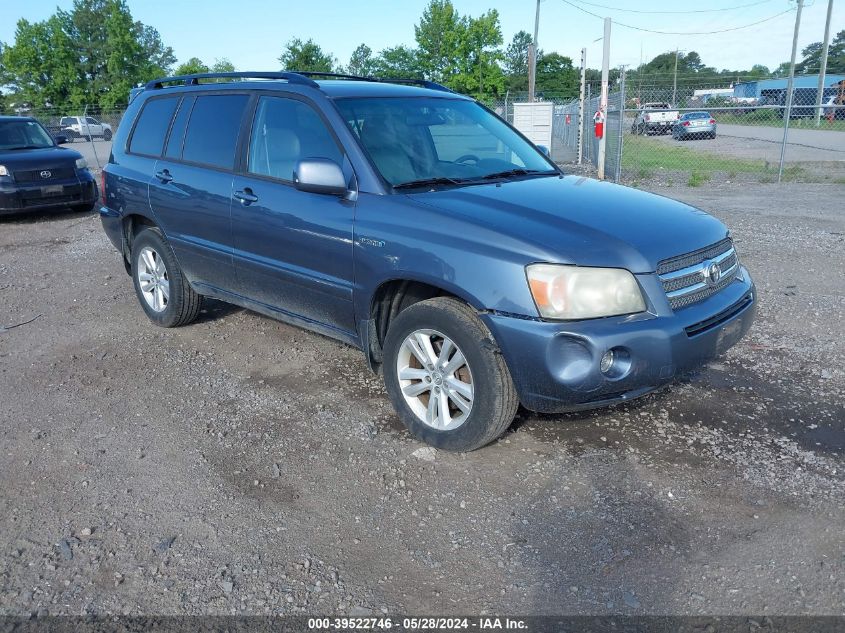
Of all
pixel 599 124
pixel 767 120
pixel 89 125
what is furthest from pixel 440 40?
pixel 599 124

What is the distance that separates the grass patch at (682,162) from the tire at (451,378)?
13.7 meters

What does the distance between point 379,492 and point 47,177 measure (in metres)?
10.5

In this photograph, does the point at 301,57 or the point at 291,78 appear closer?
the point at 291,78

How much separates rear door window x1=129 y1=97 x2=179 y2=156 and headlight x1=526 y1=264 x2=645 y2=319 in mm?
3528

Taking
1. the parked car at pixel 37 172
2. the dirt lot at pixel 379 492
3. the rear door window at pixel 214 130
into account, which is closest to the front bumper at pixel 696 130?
the parked car at pixel 37 172

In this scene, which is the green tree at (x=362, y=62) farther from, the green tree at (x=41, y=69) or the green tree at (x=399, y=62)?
the green tree at (x=41, y=69)

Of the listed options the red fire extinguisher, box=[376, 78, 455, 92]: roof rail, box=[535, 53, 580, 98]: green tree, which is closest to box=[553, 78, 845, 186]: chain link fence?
the red fire extinguisher

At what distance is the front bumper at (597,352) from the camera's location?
3.21 metres

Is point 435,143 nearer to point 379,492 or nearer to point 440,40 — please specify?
point 379,492

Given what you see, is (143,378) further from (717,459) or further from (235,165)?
(717,459)

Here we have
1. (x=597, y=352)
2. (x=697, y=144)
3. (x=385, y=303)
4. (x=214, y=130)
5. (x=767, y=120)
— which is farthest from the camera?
(x=767, y=120)

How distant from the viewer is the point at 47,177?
11.7 metres

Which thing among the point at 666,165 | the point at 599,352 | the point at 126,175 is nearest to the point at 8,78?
the point at 666,165

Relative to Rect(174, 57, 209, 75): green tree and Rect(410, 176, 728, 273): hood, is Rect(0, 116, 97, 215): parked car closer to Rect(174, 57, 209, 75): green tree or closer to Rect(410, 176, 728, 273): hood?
Rect(410, 176, 728, 273): hood
